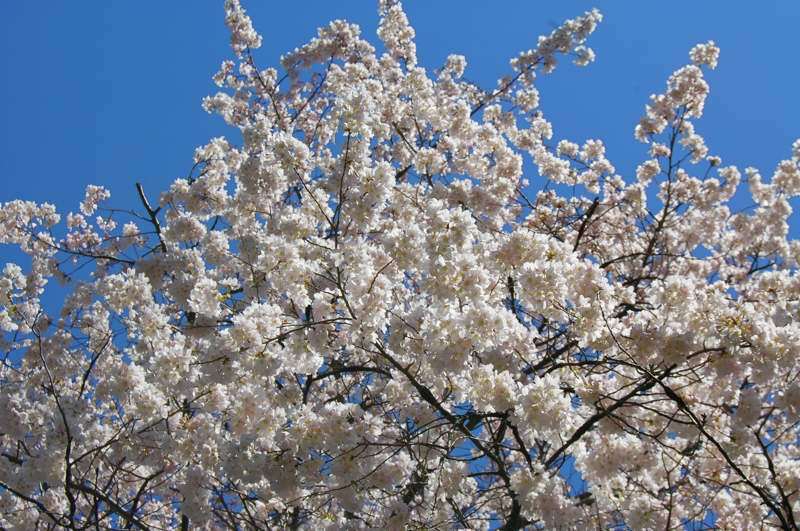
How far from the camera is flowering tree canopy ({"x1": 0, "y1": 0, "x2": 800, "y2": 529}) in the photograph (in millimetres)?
4430

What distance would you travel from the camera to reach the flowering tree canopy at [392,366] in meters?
4.43

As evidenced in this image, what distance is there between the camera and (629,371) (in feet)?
17.2

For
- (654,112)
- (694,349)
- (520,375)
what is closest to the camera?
(694,349)

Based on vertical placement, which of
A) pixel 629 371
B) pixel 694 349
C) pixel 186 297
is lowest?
pixel 694 349

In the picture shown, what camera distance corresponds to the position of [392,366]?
18.1ft

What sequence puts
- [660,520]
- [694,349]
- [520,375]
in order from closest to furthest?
[694,349] < [520,375] < [660,520]

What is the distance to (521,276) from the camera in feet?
14.6

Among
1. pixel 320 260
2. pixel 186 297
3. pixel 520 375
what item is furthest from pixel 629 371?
pixel 186 297

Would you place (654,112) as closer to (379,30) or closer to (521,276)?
(379,30)

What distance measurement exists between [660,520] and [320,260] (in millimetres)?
3303

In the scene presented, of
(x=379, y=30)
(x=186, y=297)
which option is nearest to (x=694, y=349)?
(x=186, y=297)

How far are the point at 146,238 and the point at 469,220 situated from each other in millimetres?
5265

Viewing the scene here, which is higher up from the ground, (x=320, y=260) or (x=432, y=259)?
(x=320, y=260)

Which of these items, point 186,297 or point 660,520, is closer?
point 660,520
